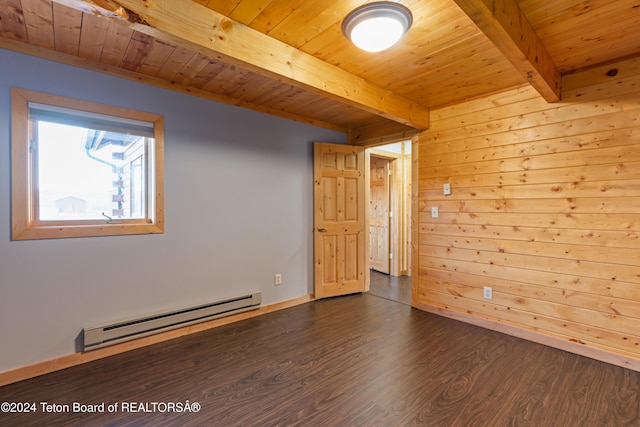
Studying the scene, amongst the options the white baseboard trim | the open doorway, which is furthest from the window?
the open doorway

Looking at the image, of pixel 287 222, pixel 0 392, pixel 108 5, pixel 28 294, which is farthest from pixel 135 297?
pixel 108 5

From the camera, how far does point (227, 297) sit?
9.82 feet

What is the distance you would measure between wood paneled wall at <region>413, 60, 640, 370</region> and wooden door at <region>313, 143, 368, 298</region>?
97cm

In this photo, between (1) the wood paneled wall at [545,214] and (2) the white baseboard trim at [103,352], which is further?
(1) the wood paneled wall at [545,214]

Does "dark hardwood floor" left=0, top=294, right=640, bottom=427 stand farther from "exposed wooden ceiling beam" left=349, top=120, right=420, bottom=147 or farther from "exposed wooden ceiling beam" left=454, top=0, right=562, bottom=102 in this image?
"exposed wooden ceiling beam" left=349, top=120, right=420, bottom=147

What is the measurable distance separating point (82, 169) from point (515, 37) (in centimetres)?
317

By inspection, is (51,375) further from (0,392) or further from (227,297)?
(227,297)

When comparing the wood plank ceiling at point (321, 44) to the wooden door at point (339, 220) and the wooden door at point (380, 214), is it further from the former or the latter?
the wooden door at point (380, 214)

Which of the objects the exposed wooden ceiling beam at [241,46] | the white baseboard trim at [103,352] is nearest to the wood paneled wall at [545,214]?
the exposed wooden ceiling beam at [241,46]

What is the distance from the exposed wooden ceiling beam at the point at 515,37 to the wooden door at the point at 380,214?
9.61 feet

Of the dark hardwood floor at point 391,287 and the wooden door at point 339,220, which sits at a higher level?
the wooden door at point 339,220

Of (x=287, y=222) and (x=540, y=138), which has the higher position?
(x=540, y=138)

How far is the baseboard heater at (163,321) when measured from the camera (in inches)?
88.6

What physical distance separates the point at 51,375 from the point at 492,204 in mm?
3888
